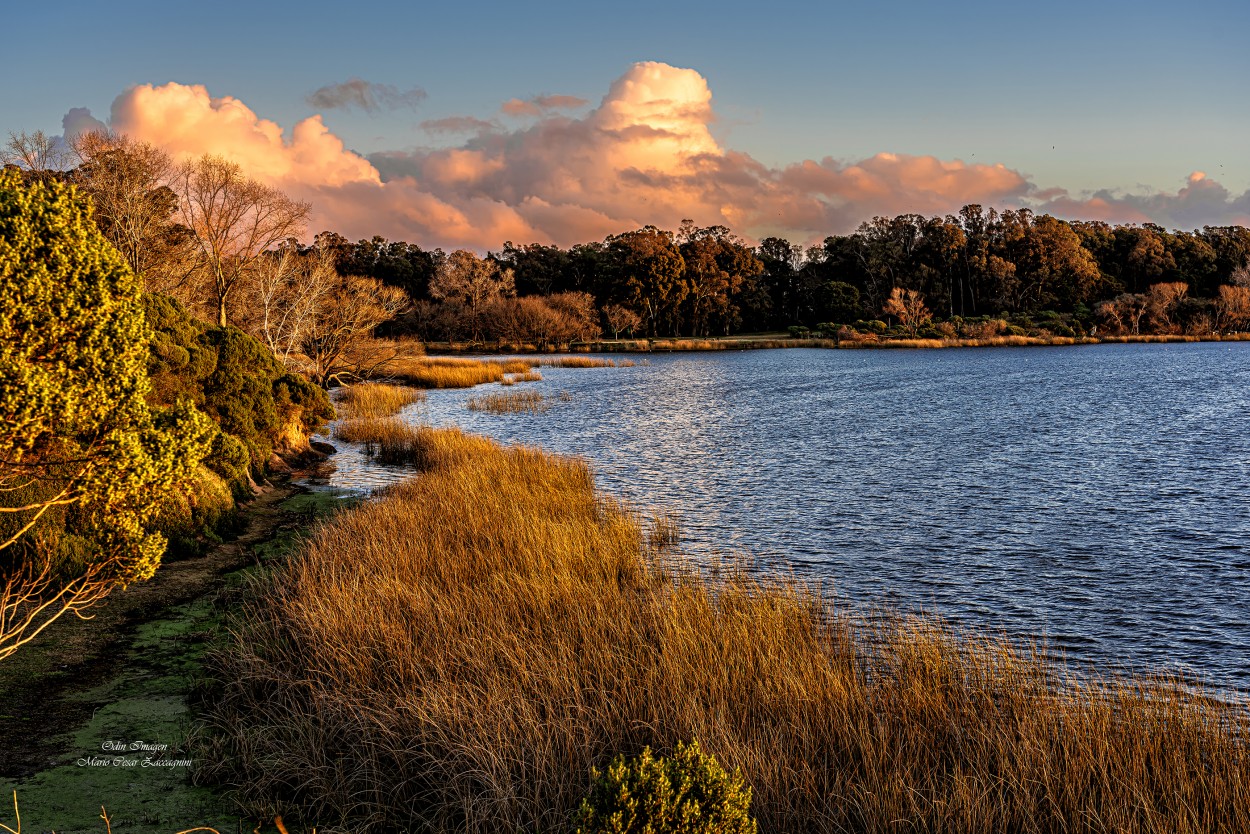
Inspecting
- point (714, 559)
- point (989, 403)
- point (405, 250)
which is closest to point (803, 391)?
point (989, 403)

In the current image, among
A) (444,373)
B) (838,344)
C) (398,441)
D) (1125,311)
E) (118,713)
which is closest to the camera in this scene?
(118,713)

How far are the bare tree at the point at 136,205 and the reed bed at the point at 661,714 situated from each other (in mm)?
25834

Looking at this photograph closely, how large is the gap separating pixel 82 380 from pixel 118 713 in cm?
349

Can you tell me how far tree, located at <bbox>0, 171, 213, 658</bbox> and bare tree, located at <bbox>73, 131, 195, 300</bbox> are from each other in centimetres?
2646

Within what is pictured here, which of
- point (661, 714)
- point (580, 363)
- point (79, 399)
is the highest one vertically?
point (79, 399)

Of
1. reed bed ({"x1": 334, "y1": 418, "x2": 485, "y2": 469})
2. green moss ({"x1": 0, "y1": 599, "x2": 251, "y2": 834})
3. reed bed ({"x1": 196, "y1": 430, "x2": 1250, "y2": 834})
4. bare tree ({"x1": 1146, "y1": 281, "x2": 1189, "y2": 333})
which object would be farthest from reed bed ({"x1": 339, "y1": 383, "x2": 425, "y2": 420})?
bare tree ({"x1": 1146, "y1": 281, "x2": 1189, "y2": 333})

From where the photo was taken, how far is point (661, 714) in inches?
257

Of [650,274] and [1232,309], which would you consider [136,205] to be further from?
[1232,309]

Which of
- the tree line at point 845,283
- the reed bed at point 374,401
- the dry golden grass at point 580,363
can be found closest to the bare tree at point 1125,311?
the tree line at point 845,283

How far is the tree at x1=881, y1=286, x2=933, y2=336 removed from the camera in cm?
9800

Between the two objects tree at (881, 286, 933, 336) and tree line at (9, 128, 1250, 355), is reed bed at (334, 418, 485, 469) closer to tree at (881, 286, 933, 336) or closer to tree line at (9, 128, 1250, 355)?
tree line at (9, 128, 1250, 355)

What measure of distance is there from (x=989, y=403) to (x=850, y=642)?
3201cm

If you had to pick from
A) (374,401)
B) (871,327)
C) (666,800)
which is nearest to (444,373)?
(374,401)

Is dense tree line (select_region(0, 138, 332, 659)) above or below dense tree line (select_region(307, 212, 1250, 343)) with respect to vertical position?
below
